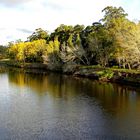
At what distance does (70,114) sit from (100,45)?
1813 inches

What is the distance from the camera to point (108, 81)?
66.0m

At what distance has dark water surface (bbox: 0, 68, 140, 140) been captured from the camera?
28.0 m

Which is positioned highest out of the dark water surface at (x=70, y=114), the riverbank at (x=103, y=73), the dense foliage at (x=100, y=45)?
the dense foliage at (x=100, y=45)

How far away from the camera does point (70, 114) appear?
3522cm

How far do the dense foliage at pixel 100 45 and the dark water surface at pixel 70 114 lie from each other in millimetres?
15602

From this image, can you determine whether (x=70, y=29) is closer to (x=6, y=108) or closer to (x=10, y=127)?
(x=6, y=108)

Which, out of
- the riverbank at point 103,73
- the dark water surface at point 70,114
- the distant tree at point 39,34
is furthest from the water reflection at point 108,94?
the distant tree at point 39,34

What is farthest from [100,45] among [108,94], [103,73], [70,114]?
[70,114]

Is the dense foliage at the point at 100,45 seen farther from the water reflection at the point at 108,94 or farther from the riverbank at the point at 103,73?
the water reflection at the point at 108,94

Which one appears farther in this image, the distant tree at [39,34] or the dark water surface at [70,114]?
the distant tree at [39,34]

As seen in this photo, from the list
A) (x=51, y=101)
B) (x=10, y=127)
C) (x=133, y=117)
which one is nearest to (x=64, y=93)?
(x=51, y=101)

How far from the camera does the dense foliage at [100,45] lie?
215ft

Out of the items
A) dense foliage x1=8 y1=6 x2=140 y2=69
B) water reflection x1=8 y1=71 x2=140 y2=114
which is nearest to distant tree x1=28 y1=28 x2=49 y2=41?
dense foliage x1=8 y1=6 x2=140 y2=69

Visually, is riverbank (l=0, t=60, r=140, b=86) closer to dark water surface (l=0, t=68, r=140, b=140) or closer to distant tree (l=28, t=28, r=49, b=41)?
dark water surface (l=0, t=68, r=140, b=140)
